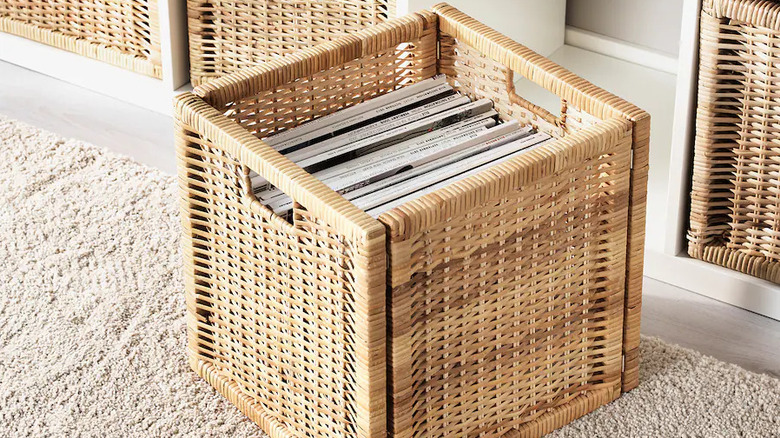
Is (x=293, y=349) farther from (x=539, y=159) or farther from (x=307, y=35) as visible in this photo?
(x=307, y=35)

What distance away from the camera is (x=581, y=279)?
129 cm

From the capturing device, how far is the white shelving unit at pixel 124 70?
6.38 feet

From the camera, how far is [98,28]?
80.5 inches

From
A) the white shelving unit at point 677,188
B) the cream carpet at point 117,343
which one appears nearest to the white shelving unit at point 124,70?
the cream carpet at point 117,343

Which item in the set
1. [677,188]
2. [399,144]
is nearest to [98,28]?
[399,144]

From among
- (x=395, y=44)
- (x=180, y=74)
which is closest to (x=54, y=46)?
(x=180, y=74)

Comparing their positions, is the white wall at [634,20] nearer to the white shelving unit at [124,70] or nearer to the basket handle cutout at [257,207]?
the white shelving unit at [124,70]

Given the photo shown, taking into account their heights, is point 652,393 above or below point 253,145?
below

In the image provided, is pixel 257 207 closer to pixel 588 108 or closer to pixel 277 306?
pixel 277 306

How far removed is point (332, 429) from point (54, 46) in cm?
115

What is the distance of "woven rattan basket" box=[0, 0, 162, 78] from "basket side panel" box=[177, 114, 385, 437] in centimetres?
73

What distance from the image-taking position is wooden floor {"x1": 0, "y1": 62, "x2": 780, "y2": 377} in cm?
151

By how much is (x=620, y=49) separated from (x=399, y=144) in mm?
845

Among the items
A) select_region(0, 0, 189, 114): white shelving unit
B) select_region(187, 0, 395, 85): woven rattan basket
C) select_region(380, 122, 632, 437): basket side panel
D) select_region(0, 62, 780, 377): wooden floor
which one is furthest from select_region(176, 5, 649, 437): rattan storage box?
select_region(0, 0, 189, 114): white shelving unit
